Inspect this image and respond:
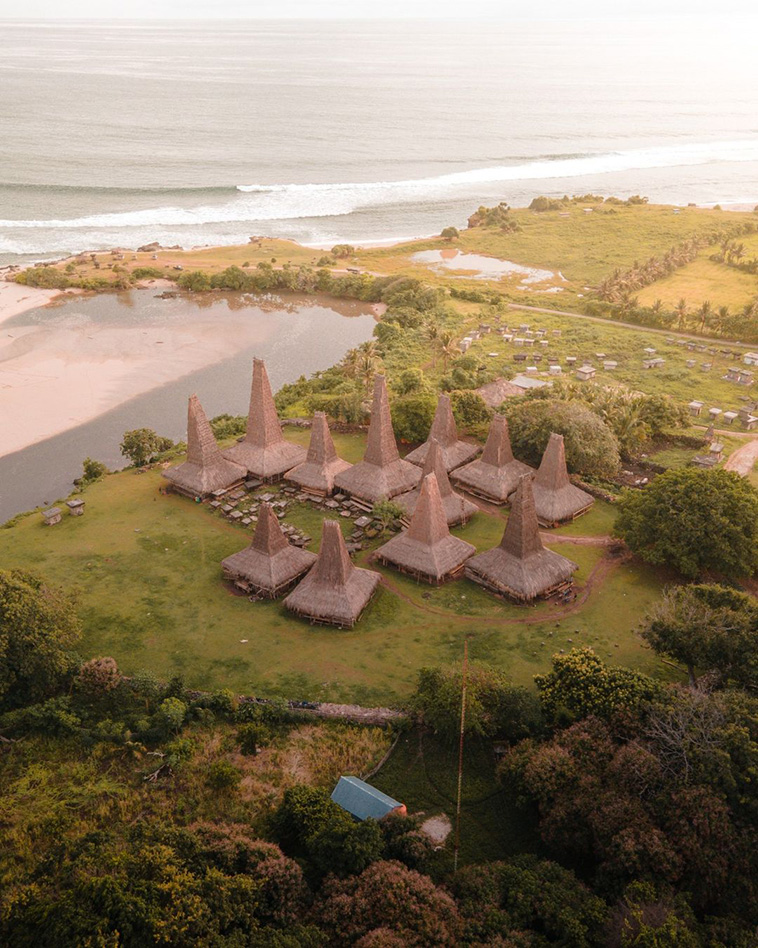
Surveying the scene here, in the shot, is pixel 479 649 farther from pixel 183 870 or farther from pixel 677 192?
pixel 677 192

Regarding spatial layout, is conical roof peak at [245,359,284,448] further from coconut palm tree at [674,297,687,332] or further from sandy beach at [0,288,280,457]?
coconut palm tree at [674,297,687,332]

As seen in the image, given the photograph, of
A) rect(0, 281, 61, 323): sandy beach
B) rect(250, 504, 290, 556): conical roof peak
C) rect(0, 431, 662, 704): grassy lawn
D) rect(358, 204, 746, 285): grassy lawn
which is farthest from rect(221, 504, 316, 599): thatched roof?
rect(358, 204, 746, 285): grassy lawn

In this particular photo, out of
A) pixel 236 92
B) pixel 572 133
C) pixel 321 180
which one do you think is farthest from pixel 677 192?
pixel 236 92

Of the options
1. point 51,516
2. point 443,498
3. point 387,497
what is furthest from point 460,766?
point 51,516

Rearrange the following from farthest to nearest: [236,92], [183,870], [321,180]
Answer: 1. [236,92]
2. [321,180]
3. [183,870]

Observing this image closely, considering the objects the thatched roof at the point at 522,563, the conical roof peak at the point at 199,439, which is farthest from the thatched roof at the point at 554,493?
the conical roof peak at the point at 199,439

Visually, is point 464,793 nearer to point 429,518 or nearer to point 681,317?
point 429,518

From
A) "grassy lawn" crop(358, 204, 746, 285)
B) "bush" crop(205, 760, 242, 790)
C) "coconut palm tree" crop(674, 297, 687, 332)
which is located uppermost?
"grassy lawn" crop(358, 204, 746, 285)

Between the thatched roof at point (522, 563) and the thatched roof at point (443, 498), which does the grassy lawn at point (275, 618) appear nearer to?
the thatched roof at point (522, 563)
